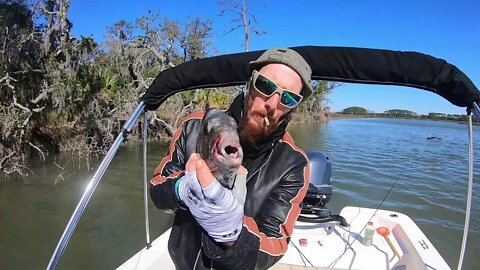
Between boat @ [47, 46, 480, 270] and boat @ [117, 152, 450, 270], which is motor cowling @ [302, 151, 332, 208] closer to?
boat @ [117, 152, 450, 270]

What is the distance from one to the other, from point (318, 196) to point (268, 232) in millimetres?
3152

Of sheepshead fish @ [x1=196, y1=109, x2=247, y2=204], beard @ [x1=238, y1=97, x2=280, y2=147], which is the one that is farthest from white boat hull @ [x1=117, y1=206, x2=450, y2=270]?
sheepshead fish @ [x1=196, y1=109, x2=247, y2=204]

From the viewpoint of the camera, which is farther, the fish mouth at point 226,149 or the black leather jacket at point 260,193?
the black leather jacket at point 260,193

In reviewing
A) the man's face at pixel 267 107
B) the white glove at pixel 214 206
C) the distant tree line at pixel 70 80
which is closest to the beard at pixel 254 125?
the man's face at pixel 267 107

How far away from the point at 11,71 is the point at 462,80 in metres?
12.8

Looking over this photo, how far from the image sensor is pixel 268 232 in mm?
1639

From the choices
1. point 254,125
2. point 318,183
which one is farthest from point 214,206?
point 318,183

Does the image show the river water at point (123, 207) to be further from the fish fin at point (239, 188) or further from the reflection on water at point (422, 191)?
the fish fin at point (239, 188)

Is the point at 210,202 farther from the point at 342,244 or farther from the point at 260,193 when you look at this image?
the point at 342,244

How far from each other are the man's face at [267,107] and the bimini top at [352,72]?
3.14 ft

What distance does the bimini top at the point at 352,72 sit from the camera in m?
2.22

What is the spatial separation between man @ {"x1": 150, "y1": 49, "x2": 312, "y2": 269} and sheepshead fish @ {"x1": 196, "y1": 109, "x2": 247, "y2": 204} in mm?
36

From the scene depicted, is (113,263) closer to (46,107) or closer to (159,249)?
(159,249)

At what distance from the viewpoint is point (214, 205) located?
110 cm
